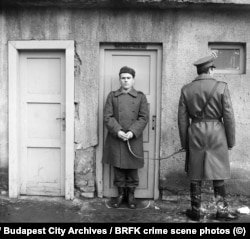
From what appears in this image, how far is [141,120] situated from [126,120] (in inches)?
8.2

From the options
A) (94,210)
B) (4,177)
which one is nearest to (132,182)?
(94,210)

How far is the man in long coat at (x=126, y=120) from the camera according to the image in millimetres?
4484

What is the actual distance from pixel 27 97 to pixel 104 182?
1.76 meters

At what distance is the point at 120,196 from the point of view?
186 inches

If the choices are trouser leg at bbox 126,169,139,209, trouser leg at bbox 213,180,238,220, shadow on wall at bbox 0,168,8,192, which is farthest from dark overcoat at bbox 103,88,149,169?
shadow on wall at bbox 0,168,8,192

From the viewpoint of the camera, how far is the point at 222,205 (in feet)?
13.7

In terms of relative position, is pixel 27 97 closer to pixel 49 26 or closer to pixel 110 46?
pixel 49 26

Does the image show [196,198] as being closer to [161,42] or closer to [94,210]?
[94,210]

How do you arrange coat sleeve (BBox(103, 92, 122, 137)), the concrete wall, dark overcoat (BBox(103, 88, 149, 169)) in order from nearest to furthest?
coat sleeve (BBox(103, 92, 122, 137)) → dark overcoat (BBox(103, 88, 149, 169)) → the concrete wall

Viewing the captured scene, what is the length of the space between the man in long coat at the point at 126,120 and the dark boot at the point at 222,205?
1102mm

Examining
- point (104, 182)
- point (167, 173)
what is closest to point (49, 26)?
point (104, 182)

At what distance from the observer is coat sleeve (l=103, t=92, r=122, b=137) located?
4.42 metres

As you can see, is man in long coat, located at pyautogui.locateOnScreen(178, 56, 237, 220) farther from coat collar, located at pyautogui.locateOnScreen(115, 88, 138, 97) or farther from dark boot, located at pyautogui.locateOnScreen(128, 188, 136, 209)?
dark boot, located at pyautogui.locateOnScreen(128, 188, 136, 209)

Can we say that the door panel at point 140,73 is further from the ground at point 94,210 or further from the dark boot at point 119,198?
the ground at point 94,210
